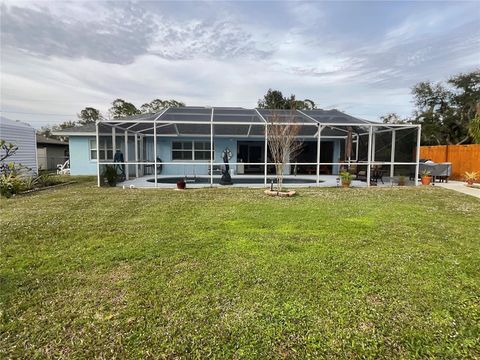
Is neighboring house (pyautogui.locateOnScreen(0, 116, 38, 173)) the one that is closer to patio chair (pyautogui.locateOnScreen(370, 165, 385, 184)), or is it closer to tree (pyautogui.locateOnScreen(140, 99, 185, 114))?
patio chair (pyautogui.locateOnScreen(370, 165, 385, 184))

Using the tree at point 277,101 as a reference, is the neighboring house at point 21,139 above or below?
below

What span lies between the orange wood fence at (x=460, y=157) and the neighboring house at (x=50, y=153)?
96.0 feet

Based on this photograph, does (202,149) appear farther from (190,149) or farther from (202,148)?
(190,149)

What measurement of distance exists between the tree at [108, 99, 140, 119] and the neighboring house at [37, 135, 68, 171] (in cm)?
1130

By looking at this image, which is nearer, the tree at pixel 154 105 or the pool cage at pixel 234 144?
the pool cage at pixel 234 144

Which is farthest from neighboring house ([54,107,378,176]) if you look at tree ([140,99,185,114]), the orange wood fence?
tree ([140,99,185,114])

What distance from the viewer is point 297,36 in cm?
1305

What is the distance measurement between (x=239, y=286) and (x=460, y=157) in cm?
1697

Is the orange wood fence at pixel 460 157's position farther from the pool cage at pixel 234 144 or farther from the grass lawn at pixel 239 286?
the grass lawn at pixel 239 286

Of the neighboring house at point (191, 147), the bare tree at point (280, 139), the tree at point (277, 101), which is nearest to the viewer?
the bare tree at point (280, 139)

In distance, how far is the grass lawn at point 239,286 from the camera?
2611 mm

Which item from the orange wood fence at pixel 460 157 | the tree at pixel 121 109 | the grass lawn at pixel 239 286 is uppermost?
the tree at pixel 121 109

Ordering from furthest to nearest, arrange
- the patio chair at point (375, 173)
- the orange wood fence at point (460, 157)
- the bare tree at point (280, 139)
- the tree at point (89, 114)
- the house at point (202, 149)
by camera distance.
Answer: the tree at point (89, 114) → the house at point (202, 149) → the orange wood fence at point (460, 157) → the patio chair at point (375, 173) → the bare tree at point (280, 139)

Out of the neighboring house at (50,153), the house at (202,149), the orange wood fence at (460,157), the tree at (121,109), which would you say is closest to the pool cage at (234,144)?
the house at (202,149)
